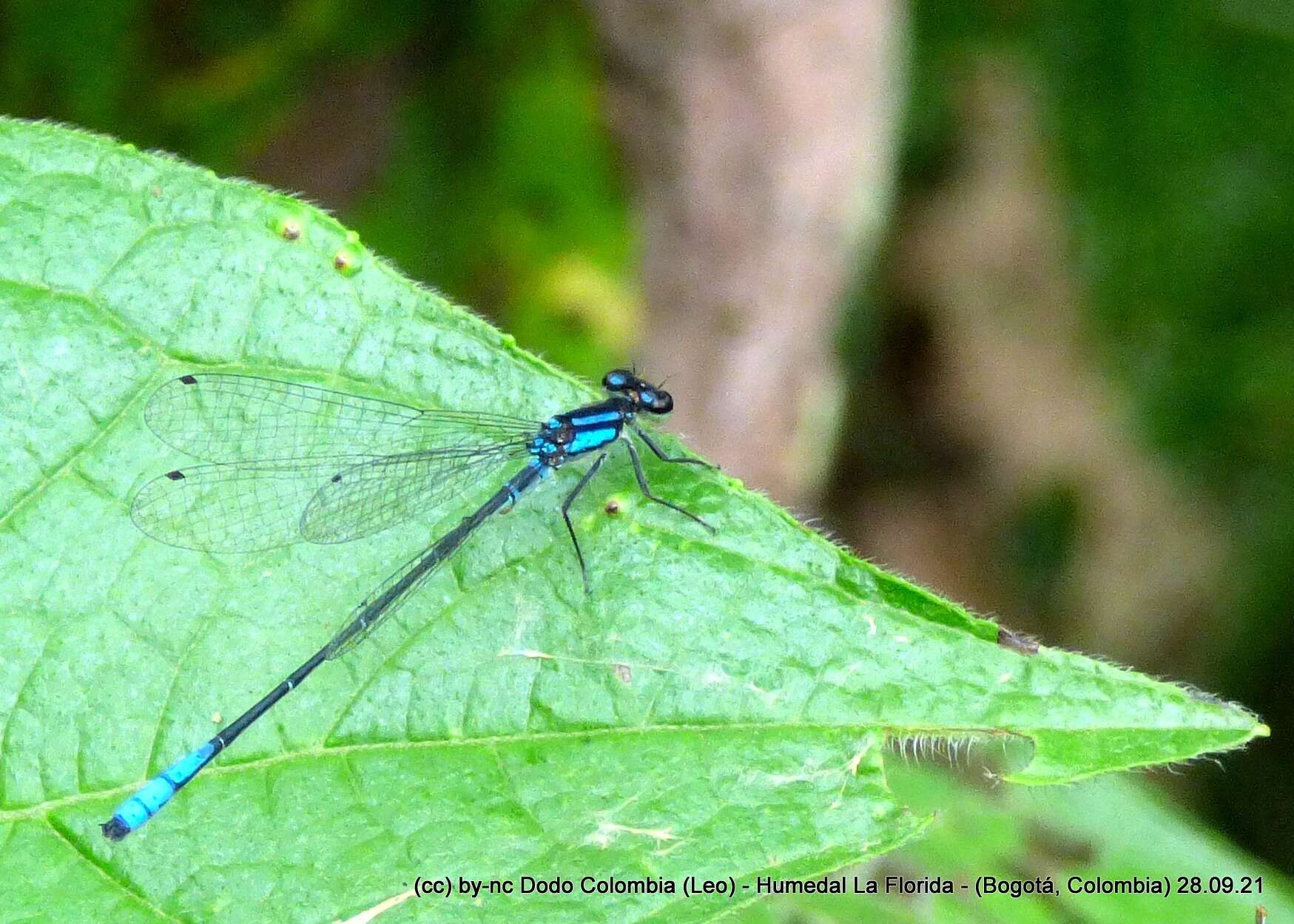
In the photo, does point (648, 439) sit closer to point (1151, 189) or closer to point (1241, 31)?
point (1151, 189)

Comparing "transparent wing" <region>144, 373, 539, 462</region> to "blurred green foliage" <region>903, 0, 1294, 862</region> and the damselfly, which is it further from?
"blurred green foliage" <region>903, 0, 1294, 862</region>

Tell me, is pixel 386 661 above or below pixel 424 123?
below

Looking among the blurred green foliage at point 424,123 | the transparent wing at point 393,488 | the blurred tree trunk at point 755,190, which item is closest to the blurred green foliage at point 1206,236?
the blurred tree trunk at point 755,190

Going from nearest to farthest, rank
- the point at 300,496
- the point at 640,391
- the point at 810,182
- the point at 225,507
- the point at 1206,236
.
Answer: the point at 225,507 → the point at 300,496 → the point at 640,391 → the point at 810,182 → the point at 1206,236

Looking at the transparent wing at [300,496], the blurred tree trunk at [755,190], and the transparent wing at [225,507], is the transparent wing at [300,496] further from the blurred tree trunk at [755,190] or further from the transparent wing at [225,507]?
the blurred tree trunk at [755,190]

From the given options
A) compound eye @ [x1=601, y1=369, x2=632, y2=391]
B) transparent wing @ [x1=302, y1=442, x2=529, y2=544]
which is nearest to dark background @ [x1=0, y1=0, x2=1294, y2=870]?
compound eye @ [x1=601, y1=369, x2=632, y2=391]

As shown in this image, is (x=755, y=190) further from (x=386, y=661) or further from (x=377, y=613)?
(x=386, y=661)

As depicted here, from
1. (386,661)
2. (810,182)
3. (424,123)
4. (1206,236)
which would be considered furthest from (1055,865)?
(424,123)
